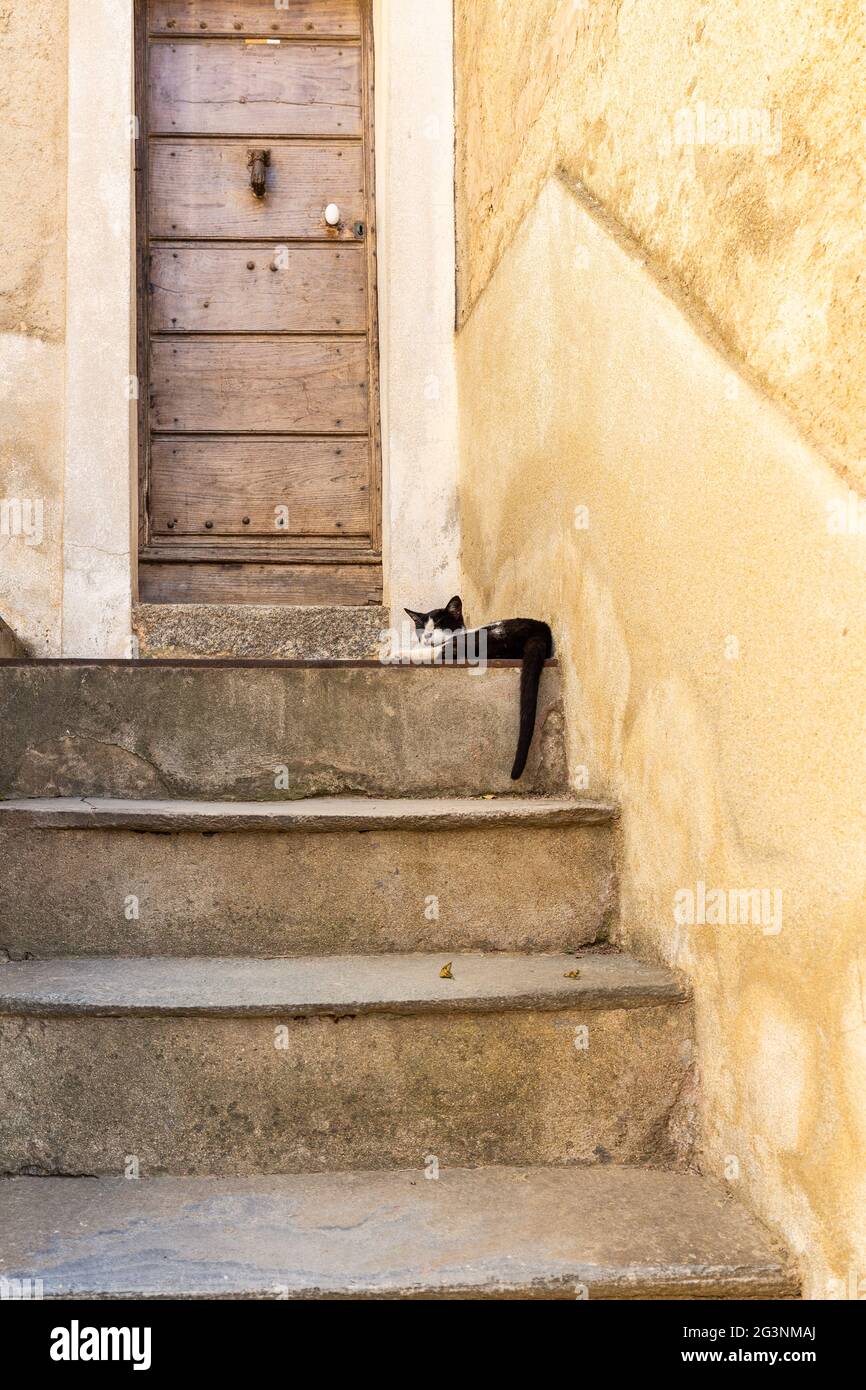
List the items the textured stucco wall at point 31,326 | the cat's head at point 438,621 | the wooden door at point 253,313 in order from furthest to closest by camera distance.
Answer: the wooden door at point 253,313, the textured stucco wall at point 31,326, the cat's head at point 438,621

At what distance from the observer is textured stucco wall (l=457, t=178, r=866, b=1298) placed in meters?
1.32

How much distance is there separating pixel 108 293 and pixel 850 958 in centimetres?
345

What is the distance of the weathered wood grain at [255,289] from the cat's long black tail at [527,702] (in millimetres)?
2212

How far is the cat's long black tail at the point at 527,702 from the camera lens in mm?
2385

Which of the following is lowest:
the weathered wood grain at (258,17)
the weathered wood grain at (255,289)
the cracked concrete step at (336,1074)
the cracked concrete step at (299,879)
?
the cracked concrete step at (336,1074)

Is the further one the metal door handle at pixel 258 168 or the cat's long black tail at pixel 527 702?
the metal door handle at pixel 258 168

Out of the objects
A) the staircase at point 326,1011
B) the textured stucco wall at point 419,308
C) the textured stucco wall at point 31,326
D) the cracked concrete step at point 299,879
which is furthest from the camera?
the textured stucco wall at point 419,308

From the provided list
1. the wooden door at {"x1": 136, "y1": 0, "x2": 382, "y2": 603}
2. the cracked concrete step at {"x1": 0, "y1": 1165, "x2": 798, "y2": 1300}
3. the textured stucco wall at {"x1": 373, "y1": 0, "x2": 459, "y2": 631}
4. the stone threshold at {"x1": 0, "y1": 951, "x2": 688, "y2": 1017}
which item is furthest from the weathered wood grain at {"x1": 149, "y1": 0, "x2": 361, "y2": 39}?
the cracked concrete step at {"x1": 0, "y1": 1165, "x2": 798, "y2": 1300}

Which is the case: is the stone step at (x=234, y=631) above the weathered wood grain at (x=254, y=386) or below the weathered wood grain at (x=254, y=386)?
below

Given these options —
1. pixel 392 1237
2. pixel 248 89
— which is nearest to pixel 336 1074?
pixel 392 1237

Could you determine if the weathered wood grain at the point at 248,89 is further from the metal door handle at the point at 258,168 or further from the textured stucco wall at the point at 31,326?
the textured stucco wall at the point at 31,326

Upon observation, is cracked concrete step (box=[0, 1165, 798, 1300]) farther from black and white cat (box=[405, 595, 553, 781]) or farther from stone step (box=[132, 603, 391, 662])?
stone step (box=[132, 603, 391, 662])

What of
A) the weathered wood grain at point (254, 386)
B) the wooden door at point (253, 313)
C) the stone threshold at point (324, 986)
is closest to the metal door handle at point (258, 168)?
the wooden door at point (253, 313)

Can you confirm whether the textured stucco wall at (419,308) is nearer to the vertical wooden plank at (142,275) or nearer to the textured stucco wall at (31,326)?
the vertical wooden plank at (142,275)
